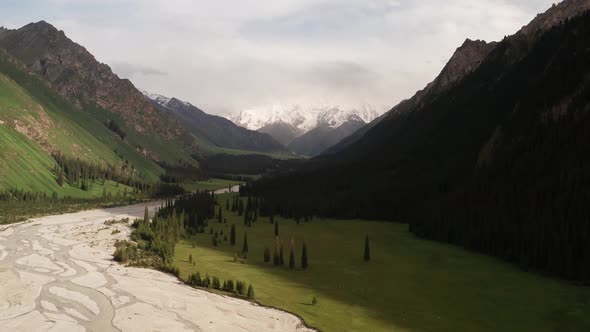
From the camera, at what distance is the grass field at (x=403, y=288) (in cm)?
6812

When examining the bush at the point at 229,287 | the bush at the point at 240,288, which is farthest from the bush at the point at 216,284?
the bush at the point at 240,288

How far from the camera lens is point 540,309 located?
74125 millimetres

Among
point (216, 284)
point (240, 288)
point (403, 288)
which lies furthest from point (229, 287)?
point (403, 288)

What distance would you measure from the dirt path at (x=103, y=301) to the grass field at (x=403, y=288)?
6.79 metres

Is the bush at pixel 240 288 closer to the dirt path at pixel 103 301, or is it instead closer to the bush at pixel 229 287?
the bush at pixel 229 287

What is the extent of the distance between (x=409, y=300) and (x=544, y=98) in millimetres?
123480

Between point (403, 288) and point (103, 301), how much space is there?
5077 centimetres

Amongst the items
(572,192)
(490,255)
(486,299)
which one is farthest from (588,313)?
(572,192)

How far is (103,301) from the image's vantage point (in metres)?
77.9

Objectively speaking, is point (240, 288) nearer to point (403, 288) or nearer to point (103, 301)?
point (103, 301)

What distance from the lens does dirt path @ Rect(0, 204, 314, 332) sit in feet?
221

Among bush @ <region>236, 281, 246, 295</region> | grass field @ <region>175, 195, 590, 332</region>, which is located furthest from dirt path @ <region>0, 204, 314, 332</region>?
grass field @ <region>175, 195, 590, 332</region>

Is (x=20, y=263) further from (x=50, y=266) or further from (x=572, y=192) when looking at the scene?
(x=572, y=192)

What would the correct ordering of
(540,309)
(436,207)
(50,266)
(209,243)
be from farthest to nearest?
(436,207)
(209,243)
(50,266)
(540,309)
